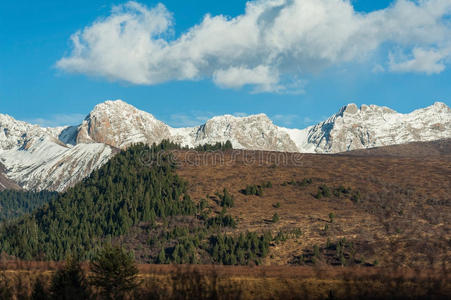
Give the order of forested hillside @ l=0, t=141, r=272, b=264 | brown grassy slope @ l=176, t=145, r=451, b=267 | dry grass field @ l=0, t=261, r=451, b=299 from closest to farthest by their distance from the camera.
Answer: dry grass field @ l=0, t=261, r=451, b=299 < brown grassy slope @ l=176, t=145, r=451, b=267 < forested hillside @ l=0, t=141, r=272, b=264

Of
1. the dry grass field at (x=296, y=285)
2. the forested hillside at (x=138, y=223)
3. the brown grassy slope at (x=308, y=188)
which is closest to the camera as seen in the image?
the dry grass field at (x=296, y=285)

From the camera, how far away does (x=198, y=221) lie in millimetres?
122500

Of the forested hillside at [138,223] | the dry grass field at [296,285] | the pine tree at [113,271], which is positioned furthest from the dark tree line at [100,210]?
the pine tree at [113,271]

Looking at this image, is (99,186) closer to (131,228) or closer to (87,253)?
(131,228)

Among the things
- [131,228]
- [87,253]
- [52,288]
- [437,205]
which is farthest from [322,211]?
[52,288]

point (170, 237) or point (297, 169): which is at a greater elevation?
point (297, 169)

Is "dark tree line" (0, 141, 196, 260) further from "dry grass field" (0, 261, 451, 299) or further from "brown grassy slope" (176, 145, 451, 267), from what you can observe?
"dry grass field" (0, 261, 451, 299)

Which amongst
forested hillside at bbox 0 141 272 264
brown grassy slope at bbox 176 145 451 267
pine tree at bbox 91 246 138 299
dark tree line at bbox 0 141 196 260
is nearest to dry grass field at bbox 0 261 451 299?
pine tree at bbox 91 246 138 299

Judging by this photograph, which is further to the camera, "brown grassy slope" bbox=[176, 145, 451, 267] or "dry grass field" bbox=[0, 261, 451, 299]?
"brown grassy slope" bbox=[176, 145, 451, 267]

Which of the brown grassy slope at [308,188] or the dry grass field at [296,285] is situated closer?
the dry grass field at [296,285]

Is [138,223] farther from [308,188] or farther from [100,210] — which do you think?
[308,188]

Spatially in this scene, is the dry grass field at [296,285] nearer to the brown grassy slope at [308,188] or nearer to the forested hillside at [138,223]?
the brown grassy slope at [308,188]

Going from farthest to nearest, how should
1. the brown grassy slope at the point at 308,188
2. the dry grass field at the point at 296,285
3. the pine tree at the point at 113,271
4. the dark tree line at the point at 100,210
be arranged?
the dark tree line at the point at 100,210
the brown grassy slope at the point at 308,188
the pine tree at the point at 113,271
the dry grass field at the point at 296,285

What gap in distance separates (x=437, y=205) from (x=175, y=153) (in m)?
103
